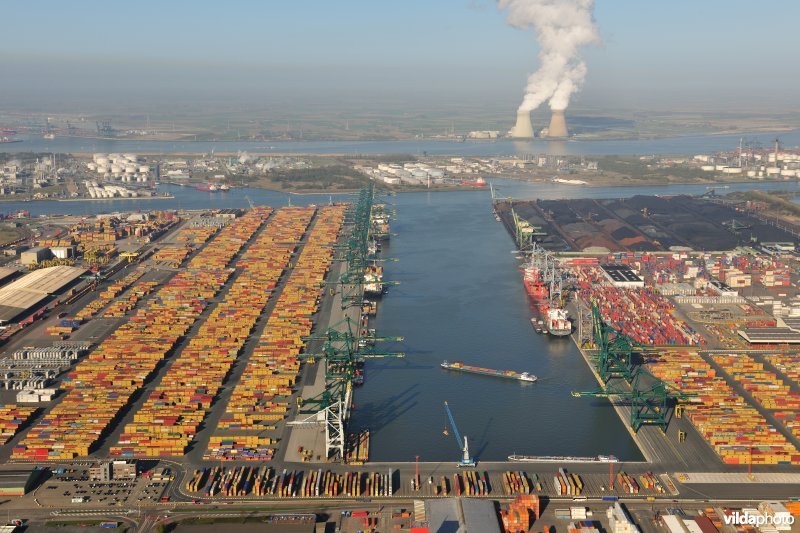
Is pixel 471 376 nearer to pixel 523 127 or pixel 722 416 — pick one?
pixel 722 416

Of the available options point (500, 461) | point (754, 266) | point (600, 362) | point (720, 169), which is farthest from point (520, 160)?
point (500, 461)

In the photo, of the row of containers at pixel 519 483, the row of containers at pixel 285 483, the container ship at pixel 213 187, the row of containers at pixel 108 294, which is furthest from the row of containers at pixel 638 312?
the container ship at pixel 213 187

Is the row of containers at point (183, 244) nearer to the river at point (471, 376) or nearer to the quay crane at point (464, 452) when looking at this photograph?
the river at point (471, 376)

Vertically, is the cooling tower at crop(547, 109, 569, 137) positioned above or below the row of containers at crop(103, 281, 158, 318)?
above

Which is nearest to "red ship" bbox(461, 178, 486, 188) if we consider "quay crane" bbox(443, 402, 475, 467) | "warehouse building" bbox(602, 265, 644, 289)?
"warehouse building" bbox(602, 265, 644, 289)

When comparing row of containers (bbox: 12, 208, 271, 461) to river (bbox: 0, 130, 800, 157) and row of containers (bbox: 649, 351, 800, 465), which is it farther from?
river (bbox: 0, 130, 800, 157)
